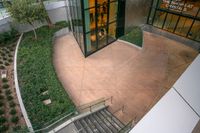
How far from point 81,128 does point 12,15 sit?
1070cm

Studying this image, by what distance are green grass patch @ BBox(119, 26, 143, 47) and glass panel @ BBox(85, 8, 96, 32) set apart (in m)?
4.33

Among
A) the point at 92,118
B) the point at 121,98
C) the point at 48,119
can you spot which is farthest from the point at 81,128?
the point at 121,98

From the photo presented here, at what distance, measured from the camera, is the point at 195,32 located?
14875 mm

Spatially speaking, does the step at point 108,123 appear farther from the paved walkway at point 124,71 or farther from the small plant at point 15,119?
the small plant at point 15,119

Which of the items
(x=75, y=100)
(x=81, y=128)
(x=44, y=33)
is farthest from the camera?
(x=44, y=33)

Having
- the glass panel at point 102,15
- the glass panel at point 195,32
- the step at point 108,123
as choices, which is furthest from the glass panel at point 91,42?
the glass panel at point 195,32

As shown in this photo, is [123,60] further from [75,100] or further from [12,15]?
[12,15]

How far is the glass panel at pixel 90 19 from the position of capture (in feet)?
38.7

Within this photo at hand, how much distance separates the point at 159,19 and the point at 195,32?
3.73 metres

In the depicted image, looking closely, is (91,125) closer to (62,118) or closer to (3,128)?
(62,118)

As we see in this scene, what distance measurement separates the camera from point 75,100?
10734mm

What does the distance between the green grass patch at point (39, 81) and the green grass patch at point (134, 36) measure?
24.3 ft

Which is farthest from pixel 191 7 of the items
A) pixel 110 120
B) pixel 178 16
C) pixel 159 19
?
pixel 110 120

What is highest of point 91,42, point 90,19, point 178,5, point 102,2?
point 102,2
